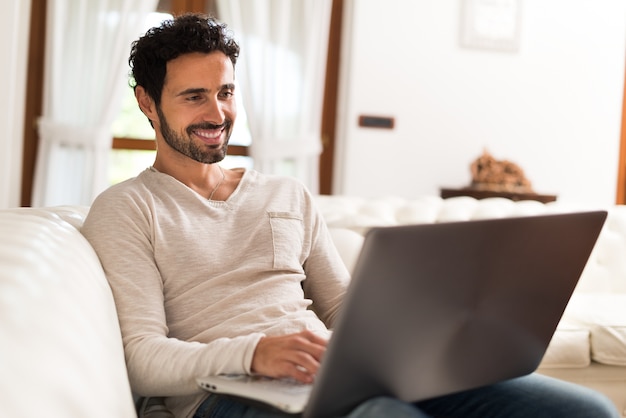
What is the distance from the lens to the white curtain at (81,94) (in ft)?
16.0

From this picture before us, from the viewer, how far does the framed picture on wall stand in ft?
17.6

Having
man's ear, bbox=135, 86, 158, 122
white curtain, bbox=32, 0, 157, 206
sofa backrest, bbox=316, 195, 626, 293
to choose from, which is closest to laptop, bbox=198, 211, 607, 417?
man's ear, bbox=135, 86, 158, 122

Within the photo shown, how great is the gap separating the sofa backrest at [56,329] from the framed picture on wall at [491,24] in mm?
4316

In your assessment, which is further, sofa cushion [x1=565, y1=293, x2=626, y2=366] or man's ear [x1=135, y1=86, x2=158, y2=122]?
sofa cushion [x1=565, y1=293, x2=626, y2=366]

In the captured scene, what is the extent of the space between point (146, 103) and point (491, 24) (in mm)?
4077

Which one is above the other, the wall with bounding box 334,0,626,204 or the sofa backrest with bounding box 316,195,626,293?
the wall with bounding box 334,0,626,204

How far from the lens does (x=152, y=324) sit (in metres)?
1.36

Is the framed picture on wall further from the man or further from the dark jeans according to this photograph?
the dark jeans

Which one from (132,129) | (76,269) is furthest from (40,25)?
(76,269)

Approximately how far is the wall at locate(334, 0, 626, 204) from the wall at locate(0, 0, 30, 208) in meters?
1.99

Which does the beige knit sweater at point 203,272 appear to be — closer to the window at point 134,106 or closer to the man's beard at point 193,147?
the man's beard at point 193,147

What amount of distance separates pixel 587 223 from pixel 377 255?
1.43 ft

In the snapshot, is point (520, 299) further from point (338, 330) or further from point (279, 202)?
point (279, 202)

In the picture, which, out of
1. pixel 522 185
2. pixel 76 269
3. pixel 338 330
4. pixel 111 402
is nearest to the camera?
pixel 338 330
